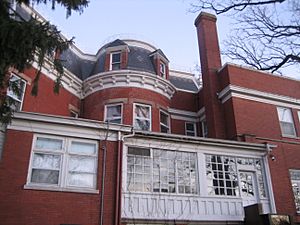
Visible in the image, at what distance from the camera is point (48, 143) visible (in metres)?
12.0

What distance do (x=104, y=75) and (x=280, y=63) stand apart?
977cm

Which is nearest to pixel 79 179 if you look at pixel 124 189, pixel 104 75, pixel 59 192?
pixel 59 192

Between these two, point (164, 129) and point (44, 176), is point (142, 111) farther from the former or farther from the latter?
point (44, 176)

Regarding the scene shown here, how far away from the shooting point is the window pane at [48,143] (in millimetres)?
11877

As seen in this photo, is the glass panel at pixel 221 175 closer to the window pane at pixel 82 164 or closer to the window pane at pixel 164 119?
the window pane at pixel 82 164

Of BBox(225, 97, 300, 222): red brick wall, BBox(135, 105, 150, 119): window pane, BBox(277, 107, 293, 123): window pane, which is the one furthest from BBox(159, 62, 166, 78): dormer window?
BBox(277, 107, 293, 123): window pane

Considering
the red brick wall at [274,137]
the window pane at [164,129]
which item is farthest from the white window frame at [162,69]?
Answer: the red brick wall at [274,137]

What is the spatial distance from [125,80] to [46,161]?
25.6 ft

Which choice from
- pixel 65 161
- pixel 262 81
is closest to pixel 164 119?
pixel 262 81

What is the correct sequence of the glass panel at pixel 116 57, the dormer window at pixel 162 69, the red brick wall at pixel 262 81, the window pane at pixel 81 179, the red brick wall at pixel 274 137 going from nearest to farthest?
the window pane at pixel 81 179
the red brick wall at pixel 274 137
the red brick wall at pixel 262 81
the glass panel at pixel 116 57
the dormer window at pixel 162 69

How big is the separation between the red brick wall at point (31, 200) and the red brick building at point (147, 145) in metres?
0.03

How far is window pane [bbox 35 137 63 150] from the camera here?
11877 millimetres

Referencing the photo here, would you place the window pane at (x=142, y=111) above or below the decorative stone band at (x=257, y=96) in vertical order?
below

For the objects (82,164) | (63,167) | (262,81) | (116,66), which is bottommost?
(63,167)
